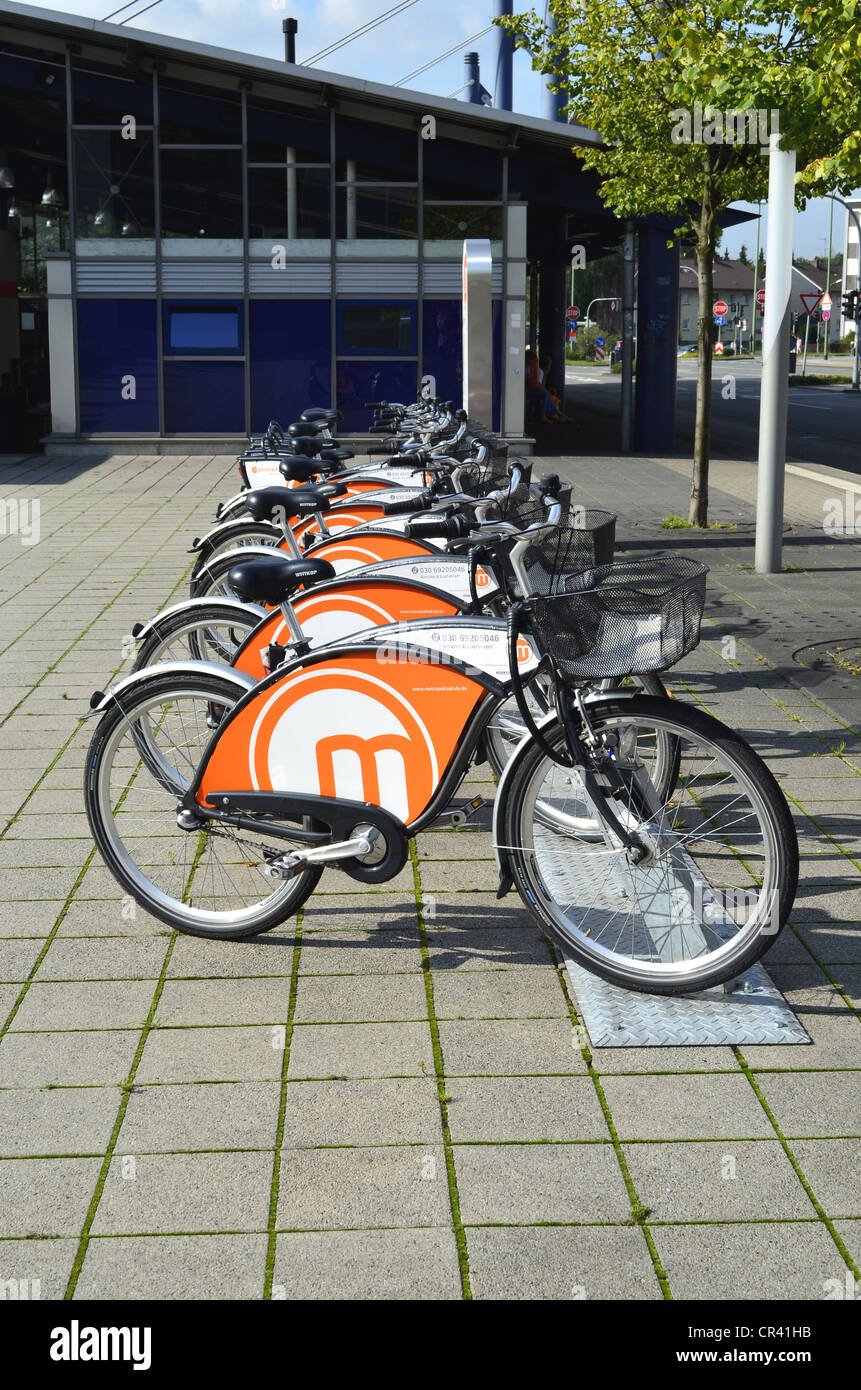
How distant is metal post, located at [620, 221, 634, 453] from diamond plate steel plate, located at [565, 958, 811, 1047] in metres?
18.7

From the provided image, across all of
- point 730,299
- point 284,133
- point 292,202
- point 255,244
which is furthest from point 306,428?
point 730,299

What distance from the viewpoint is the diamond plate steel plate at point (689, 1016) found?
3568mm

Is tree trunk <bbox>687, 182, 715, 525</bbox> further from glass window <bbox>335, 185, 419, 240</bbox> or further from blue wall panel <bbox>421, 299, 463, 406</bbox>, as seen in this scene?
glass window <bbox>335, 185, 419, 240</bbox>

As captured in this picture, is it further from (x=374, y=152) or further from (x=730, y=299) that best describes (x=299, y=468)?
(x=730, y=299)

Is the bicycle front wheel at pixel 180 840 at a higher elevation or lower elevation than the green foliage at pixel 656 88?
lower

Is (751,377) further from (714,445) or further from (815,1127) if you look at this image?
(815,1127)

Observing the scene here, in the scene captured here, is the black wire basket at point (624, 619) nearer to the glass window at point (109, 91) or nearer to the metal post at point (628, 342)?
the metal post at point (628, 342)

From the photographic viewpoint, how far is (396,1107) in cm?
327

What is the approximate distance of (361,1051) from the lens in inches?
139

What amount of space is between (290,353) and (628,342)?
4770mm

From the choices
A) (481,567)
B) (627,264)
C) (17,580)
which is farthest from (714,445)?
(481,567)

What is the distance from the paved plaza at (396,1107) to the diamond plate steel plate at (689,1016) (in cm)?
4

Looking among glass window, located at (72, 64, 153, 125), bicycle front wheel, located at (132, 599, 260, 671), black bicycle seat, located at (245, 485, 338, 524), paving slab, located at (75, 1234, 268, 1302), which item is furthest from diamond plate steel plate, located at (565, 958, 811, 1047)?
glass window, located at (72, 64, 153, 125)

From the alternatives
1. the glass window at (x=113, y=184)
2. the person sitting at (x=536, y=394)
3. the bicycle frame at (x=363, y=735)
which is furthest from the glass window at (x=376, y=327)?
the bicycle frame at (x=363, y=735)
